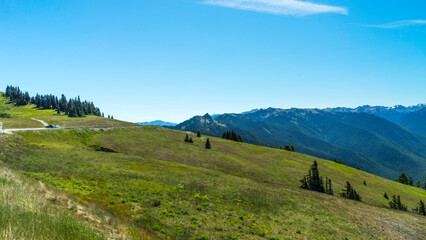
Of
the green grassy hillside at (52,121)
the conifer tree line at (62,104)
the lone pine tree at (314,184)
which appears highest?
the conifer tree line at (62,104)

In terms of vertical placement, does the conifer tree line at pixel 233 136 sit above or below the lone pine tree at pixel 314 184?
above

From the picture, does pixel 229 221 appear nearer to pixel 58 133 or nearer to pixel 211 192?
pixel 211 192

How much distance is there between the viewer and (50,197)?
11664 millimetres

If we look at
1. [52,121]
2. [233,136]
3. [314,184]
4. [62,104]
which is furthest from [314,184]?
[62,104]

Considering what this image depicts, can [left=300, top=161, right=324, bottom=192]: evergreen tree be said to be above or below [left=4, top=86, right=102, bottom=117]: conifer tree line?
below

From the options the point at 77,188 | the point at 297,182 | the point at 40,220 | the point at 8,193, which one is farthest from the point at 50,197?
the point at 297,182

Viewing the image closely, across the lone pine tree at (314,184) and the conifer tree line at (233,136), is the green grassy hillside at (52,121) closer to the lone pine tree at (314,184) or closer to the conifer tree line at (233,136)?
the conifer tree line at (233,136)

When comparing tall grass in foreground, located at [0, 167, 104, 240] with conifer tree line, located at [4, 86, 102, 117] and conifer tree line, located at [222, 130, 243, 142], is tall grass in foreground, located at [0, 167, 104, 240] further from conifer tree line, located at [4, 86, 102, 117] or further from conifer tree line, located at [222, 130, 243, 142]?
conifer tree line, located at [4, 86, 102, 117]

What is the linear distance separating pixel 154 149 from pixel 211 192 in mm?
42640

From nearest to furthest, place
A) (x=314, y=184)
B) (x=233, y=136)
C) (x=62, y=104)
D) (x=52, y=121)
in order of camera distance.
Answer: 1. (x=314, y=184)
2. (x=52, y=121)
3. (x=233, y=136)
4. (x=62, y=104)

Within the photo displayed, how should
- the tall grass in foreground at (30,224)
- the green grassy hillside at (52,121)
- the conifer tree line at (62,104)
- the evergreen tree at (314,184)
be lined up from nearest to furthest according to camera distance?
the tall grass in foreground at (30,224), the evergreen tree at (314,184), the green grassy hillside at (52,121), the conifer tree line at (62,104)

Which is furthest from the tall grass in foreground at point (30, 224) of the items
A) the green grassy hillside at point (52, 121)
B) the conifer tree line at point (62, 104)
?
the conifer tree line at point (62, 104)

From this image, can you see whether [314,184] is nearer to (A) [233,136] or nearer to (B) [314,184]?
(B) [314,184]

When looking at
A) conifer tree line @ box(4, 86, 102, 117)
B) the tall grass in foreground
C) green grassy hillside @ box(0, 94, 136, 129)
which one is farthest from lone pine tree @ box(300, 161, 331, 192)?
conifer tree line @ box(4, 86, 102, 117)
